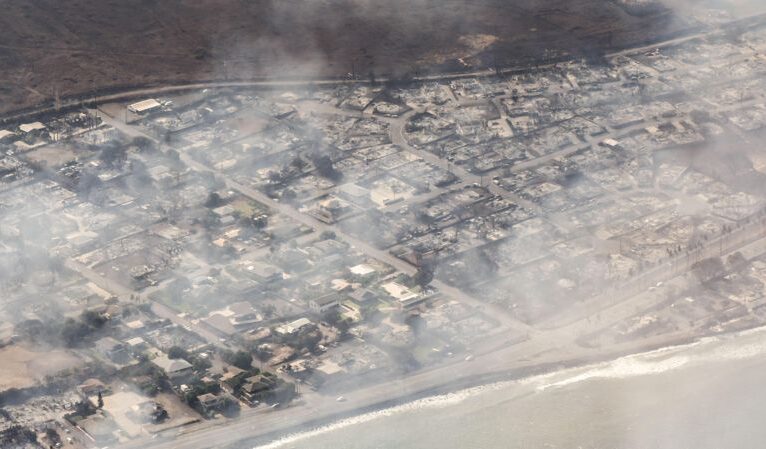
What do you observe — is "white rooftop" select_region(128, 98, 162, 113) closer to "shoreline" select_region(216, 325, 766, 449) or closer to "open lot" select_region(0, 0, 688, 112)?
"open lot" select_region(0, 0, 688, 112)

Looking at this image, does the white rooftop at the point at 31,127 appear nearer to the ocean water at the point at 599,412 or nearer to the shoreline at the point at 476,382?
the shoreline at the point at 476,382

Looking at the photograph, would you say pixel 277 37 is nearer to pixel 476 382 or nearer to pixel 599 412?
pixel 476 382

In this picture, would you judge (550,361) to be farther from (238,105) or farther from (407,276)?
(238,105)

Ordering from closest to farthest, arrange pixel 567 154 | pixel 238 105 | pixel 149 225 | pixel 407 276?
pixel 407 276 < pixel 149 225 < pixel 567 154 < pixel 238 105

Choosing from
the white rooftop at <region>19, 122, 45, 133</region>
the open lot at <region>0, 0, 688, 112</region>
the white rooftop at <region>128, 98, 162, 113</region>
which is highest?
the open lot at <region>0, 0, 688, 112</region>

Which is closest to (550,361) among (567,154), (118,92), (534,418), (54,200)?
(534,418)

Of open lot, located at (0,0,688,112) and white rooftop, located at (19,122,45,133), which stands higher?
open lot, located at (0,0,688,112)

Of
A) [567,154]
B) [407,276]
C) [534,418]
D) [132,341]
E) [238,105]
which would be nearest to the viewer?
[534,418]

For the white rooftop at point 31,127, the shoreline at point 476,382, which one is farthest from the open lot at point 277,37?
the shoreline at point 476,382

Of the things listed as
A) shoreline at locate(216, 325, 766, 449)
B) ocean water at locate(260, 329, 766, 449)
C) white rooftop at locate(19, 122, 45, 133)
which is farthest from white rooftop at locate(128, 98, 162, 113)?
ocean water at locate(260, 329, 766, 449)
